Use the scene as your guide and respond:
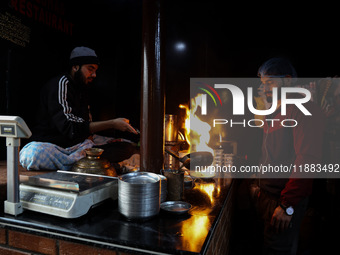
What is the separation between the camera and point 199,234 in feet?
5.03

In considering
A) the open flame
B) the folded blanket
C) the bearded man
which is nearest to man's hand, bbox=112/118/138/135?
the bearded man

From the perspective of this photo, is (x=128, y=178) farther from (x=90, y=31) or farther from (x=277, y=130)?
(x=90, y=31)

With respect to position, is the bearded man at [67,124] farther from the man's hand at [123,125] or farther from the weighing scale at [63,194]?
the weighing scale at [63,194]

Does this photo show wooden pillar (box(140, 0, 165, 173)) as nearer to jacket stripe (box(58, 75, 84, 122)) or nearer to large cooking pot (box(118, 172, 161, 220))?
large cooking pot (box(118, 172, 161, 220))

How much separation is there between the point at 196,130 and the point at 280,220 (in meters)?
2.36

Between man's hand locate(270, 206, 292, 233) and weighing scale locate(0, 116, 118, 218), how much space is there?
5.22ft

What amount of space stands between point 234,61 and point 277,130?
307 cm

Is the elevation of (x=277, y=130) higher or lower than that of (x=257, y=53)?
lower

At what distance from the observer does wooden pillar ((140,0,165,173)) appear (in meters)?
2.35

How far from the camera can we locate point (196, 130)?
4555mm

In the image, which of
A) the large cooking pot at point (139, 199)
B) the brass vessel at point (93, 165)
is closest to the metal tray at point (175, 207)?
the large cooking pot at point (139, 199)

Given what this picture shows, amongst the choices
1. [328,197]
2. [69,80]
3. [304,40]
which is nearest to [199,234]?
[69,80]

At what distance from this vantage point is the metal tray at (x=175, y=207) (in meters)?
1.78

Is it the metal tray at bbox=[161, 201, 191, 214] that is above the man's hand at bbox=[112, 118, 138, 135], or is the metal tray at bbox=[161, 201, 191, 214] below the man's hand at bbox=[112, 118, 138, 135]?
below
